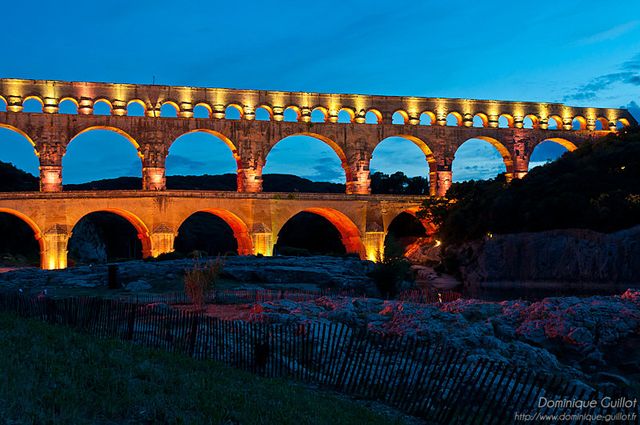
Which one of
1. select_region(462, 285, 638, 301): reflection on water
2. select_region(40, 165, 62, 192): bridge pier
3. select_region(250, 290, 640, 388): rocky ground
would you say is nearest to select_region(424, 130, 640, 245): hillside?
select_region(462, 285, 638, 301): reflection on water

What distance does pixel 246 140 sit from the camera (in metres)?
53.0

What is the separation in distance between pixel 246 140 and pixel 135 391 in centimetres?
4489

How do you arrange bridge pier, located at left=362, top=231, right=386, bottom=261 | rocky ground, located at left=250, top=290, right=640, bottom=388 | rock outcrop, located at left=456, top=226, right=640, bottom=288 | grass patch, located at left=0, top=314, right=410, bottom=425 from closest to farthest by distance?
grass patch, located at left=0, top=314, right=410, bottom=425
rocky ground, located at left=250, top=290, right=640, bottom=388
rock outcrop, located at left=456, top=226, right=640, bottom=288
bridge pier, located at left=362, top=231, right=386, bottom=261

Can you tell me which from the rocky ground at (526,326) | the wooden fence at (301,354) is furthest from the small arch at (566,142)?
the wooden fence at (301,354)

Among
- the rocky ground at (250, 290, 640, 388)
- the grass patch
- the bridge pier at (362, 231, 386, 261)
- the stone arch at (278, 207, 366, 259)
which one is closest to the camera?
the grass patch

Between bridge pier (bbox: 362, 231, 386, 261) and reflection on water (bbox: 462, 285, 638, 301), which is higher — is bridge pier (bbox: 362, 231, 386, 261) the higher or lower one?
the higher one

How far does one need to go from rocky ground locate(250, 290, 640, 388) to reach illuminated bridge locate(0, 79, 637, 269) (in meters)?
27.3

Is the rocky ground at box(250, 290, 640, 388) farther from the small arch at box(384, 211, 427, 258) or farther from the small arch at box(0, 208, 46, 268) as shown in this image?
the small arch at box(0, 208, 46, 268)

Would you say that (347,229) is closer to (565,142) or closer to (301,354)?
(565,142)

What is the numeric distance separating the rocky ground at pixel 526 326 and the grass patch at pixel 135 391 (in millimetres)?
6585

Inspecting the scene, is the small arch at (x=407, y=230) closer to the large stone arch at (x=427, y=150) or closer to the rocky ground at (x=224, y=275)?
the large stone arch at (x=427, y=150)

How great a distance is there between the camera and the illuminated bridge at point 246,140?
47406mm

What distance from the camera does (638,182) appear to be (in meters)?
48.9

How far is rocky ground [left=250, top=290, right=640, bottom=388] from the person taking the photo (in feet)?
58.9
